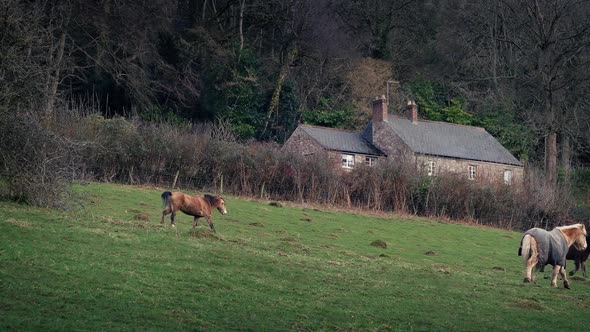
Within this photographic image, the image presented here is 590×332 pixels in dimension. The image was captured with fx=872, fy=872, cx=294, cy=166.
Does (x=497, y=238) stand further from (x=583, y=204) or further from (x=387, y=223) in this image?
(x=583, y=204)

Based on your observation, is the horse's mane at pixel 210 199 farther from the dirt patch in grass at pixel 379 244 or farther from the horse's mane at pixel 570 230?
the horse's mane at pixel 570 230

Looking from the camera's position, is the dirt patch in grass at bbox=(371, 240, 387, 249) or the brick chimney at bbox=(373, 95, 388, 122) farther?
the brick chimney at bbox=(373, 95, 388, 122)

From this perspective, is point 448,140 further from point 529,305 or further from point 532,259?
point 529,305

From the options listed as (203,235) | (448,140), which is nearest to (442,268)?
(203,235)

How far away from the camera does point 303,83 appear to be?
77438 mm

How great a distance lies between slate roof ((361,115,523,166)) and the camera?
223ft

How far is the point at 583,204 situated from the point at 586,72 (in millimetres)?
11698

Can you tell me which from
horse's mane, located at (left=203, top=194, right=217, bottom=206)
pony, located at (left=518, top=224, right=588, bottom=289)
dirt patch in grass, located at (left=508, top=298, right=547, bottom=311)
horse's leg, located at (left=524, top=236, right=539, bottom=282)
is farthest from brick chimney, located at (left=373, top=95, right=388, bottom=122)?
dirt patch in grass, located at (left=508, top=298, right=547, bottom=311)

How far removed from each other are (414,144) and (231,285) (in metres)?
49.5

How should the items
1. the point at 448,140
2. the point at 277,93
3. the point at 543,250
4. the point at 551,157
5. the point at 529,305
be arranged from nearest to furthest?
the point at 529,305 → the point at 543,250 → the point at 551,157 → the point at 448,140 → the point at 277,93

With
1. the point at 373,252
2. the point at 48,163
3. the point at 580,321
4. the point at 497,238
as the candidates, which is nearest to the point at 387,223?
the point at 497,238

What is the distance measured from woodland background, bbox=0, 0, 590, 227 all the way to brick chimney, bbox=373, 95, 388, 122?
5717 millimetres

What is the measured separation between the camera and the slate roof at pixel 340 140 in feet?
215

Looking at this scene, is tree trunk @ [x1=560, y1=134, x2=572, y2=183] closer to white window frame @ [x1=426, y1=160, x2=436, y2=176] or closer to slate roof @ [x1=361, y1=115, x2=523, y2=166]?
slate roof @ [x1=361, y1=115, x2=523, y2=166]
